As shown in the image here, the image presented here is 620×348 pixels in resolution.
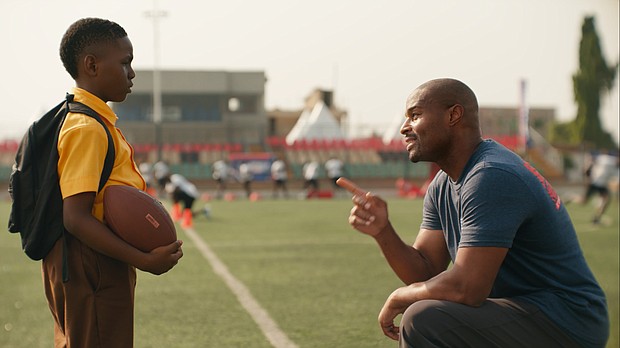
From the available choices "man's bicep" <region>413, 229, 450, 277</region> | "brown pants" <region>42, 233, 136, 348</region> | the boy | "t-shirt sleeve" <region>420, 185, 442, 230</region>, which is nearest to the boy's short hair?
the boy

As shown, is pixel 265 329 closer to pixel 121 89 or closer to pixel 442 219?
pixel 442 219

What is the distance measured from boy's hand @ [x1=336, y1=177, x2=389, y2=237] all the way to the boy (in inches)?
26.9

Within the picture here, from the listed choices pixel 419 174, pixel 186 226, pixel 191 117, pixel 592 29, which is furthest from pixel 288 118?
pixel 186 226

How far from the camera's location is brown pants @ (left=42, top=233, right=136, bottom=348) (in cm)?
280

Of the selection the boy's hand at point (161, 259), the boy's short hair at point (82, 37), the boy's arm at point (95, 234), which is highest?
the boy's short hair at point (82, 37)

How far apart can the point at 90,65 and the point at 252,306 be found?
135 inches

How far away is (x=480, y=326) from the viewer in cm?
275

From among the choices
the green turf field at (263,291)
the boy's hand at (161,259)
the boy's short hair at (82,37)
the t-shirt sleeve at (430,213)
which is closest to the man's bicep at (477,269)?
the t-shirt sleeve at (430,213)

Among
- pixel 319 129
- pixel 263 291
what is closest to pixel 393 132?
pixel 319 129

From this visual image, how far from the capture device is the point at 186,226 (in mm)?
13859

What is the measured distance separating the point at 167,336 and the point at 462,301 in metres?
2.72

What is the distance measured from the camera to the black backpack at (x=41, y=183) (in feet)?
9.07

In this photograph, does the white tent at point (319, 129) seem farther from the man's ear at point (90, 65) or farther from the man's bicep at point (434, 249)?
the man's ear at point (90, 65)

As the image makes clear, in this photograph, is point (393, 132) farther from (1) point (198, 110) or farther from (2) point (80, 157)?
(2) point (80, 157)
